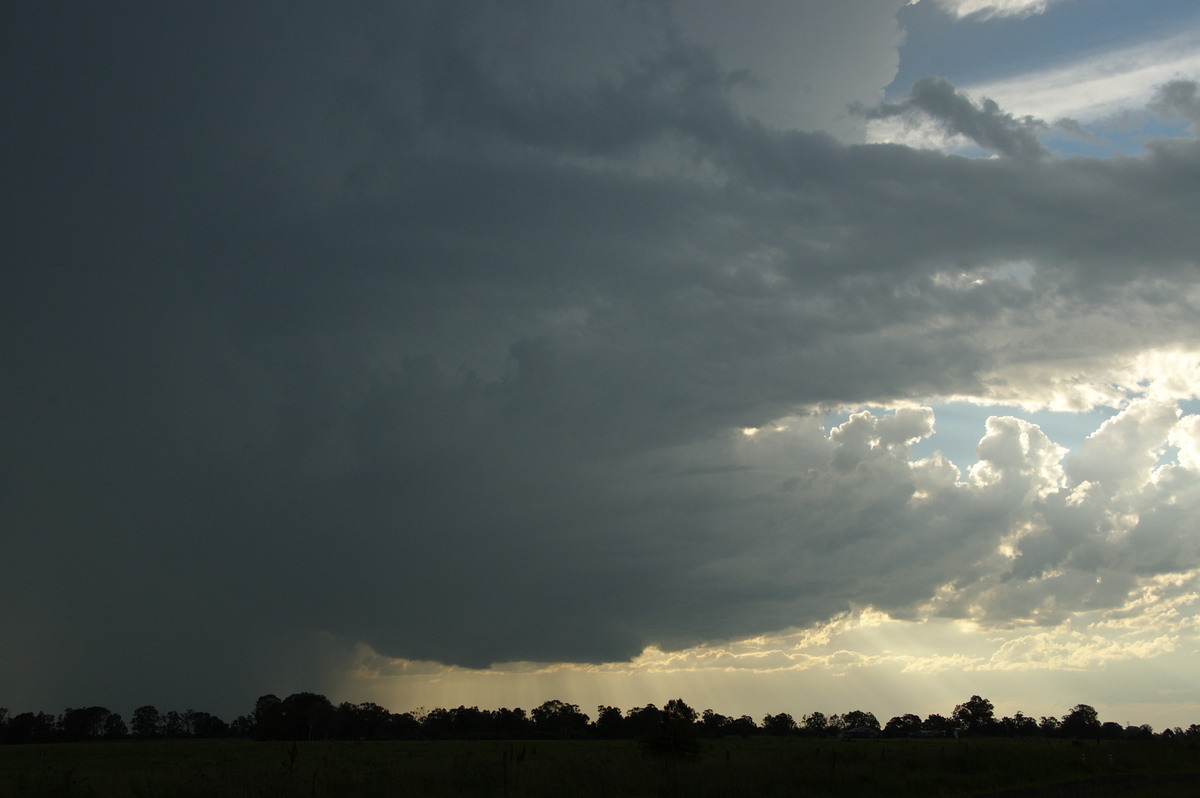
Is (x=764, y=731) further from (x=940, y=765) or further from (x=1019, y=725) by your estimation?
(x=940, y=765)

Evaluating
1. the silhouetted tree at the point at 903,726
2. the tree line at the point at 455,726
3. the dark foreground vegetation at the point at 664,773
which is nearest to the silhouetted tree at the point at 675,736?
the dark foreground vegetation at the point at 664,773

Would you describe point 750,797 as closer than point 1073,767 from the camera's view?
Yes

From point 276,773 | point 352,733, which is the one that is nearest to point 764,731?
point 352,733

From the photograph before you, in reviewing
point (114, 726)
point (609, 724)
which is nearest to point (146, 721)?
point (114, 726)

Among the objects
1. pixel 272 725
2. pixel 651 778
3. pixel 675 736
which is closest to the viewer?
pixel 651 778

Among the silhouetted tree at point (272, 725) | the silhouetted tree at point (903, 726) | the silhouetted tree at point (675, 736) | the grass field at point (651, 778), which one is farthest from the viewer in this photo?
the silhouetted tree at point (903, 726)

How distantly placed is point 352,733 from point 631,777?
405 feet

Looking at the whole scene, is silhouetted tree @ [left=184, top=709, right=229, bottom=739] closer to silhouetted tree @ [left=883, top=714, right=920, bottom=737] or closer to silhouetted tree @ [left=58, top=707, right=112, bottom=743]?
silhouetted tree @ [left=58, top=707, right=112, bottom=743]

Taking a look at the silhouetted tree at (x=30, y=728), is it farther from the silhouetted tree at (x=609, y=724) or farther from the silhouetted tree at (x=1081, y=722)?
the silhouetted tree at (x=1081, y=722)

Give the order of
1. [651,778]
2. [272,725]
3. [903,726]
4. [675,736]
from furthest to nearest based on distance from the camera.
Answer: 1. [903,726]
2. [272,725]
3. [675,736]
4. [651,778]

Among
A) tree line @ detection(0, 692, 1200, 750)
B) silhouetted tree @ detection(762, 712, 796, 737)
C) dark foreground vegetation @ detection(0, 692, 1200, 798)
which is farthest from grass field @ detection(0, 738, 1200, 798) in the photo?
silhouetted tree @ detection(762, 712, 796, 737)

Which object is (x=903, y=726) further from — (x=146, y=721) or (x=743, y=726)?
(x=146, y=721)

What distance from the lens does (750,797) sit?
3094cm

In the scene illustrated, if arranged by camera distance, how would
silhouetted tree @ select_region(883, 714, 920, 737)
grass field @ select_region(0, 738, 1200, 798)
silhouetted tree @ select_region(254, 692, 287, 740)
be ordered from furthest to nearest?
silhouetted tree @ select_region(883, 714, 920, 737)
silhouetted tree @ select_region(254, 692, 287, 740)
grass field @ select_region(0, 738, 1200, 798)
